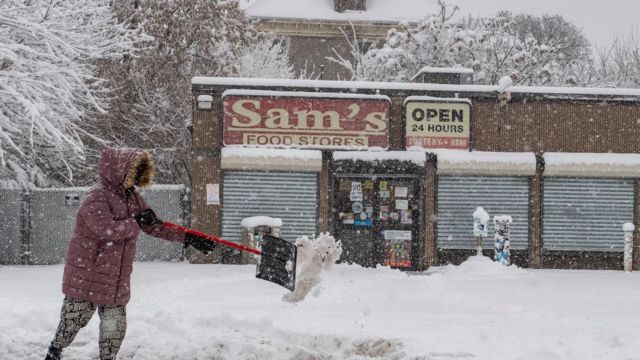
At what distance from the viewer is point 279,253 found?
24.4ft

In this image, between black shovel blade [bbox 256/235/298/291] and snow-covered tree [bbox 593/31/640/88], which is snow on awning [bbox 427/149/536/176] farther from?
snow-covered tree [bbox 593/31/640/88]

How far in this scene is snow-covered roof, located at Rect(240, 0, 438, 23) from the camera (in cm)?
3744

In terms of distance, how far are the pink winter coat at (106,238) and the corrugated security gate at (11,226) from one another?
11.4 m

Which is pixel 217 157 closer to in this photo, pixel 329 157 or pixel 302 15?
pixel 329 157

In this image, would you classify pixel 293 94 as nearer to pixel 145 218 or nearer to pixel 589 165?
pixel 589 165

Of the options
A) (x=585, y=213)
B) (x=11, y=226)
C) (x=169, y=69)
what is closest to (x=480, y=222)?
(x=585, y=213)

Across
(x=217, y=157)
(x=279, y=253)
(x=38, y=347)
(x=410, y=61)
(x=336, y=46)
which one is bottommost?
(x=38, y=347)

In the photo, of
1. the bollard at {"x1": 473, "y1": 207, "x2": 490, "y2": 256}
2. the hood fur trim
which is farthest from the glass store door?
the hood fur trim

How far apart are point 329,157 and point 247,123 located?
1867 mm

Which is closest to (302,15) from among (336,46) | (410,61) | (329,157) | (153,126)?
(336,46)

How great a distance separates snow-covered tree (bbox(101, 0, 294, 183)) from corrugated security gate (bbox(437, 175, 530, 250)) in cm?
898

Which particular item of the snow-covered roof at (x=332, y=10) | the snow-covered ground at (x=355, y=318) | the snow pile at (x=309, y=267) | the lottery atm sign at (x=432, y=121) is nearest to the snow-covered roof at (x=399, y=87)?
the lottery atm sign at (x=432, y=121)

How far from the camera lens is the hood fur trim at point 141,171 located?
559 centimetres

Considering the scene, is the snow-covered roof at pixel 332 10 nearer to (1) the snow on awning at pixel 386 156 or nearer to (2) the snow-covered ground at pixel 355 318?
(1) the snow on awning at pixel 386 156
